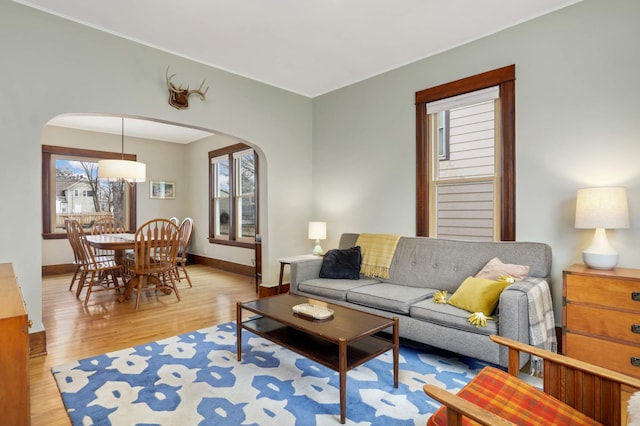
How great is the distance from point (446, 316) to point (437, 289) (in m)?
0.69

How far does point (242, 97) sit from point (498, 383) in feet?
12.9

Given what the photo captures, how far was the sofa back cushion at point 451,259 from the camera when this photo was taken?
2.80 meters

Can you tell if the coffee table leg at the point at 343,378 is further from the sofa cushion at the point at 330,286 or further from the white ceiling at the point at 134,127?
the white ceiling at the point at 134,127

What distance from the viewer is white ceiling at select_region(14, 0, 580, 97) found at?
→ 9.32 feet

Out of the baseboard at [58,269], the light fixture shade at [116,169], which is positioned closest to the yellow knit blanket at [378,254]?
the light fixture shade at [116,169]

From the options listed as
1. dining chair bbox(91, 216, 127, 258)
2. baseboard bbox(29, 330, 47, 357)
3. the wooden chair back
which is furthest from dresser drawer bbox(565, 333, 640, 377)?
dining chair bbox(91, 216, 127, 258)

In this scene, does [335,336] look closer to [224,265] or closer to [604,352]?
[604,352]

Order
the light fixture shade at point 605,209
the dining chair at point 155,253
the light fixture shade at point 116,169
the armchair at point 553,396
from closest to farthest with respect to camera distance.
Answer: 1. the armchair at point 553,396
2. the light fixture shade at point 605,209
3. the dining chair at point 155,253
4. the light fixture shade at point 116,169

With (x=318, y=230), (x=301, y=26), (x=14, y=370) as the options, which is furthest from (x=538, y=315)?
(x=301, y=26)

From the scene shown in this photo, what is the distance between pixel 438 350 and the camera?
9.41 feet

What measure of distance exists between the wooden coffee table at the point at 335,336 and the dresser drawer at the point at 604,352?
49.6 inches

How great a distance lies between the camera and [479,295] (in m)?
2.52

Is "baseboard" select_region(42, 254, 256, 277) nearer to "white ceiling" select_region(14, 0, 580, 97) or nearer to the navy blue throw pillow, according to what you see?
the navy blue throw pillow

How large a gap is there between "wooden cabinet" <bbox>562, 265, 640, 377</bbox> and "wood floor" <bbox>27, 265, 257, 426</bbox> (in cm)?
309
